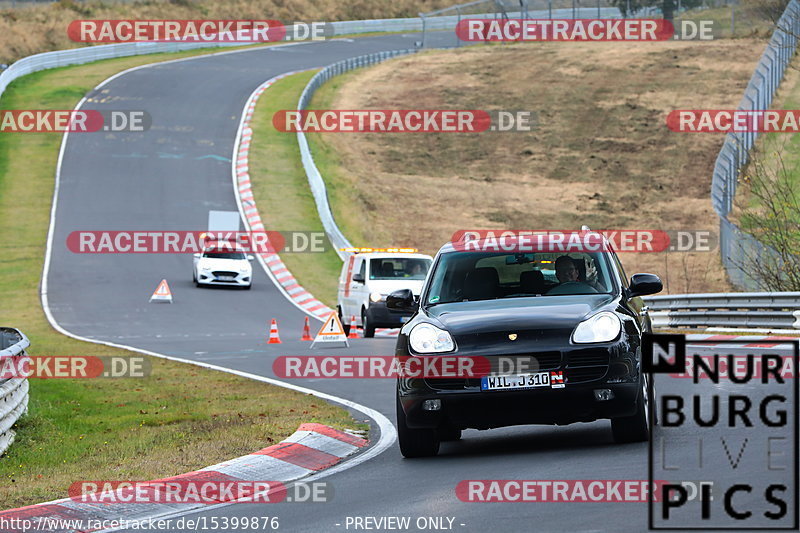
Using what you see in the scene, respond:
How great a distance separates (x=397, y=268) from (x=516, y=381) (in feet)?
59.5

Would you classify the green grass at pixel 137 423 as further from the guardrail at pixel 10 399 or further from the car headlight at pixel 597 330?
the car headlight at pixel 597 330

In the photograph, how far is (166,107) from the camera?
62062 mm

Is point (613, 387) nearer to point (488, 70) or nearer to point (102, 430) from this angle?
Answer: point (102, 430)

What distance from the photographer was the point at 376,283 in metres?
27.2

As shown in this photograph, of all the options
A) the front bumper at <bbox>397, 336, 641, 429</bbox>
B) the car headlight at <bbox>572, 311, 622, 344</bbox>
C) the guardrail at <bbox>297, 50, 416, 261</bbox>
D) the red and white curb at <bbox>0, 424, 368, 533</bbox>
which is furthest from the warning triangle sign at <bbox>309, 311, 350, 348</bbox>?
the guardrail at <bbox>297, 50, 416, 261</bbox>

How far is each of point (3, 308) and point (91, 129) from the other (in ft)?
79.3

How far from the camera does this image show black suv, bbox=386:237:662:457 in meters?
10.1

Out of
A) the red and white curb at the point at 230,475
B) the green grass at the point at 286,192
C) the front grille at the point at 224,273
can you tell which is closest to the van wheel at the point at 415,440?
the red and white curb at the point at 230,475

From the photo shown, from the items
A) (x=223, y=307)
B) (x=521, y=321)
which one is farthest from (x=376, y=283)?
(x=521, y=321)

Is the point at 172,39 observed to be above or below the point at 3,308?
above

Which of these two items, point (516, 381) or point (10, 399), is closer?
point (516, 381)

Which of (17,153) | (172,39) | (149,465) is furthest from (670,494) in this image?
(172,39)

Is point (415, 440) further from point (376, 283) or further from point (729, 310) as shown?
point (376, 283)
